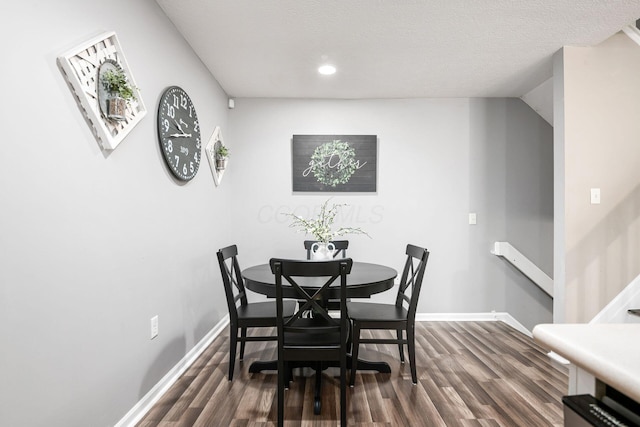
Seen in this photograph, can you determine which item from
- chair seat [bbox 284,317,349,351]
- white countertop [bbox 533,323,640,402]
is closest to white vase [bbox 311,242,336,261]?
chair seat [bbox 284,317,349,351]

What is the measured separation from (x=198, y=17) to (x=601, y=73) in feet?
10.1

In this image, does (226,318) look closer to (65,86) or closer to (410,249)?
(410,249)

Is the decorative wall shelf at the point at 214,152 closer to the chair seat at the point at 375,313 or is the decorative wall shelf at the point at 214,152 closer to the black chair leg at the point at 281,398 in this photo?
the chair seat at the point at 375,313

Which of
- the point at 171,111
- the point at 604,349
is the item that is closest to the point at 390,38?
the point at 171,111

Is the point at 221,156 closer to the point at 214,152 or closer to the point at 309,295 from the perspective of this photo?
the point at 214,152

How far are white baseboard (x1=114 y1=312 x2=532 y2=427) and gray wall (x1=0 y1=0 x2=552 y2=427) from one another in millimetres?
66

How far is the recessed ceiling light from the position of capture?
3.05 metres

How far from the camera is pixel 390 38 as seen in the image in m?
2.54

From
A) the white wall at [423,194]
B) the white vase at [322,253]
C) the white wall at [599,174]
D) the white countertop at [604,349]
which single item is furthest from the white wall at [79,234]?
the white wall at [599,174]

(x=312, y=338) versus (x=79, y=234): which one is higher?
(x=79, y=234)

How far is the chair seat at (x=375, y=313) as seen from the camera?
2344 millimetres

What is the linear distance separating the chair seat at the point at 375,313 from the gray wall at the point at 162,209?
1251 millimetres

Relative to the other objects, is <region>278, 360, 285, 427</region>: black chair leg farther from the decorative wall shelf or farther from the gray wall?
the decorative wall shelf

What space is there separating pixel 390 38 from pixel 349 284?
180 cm
